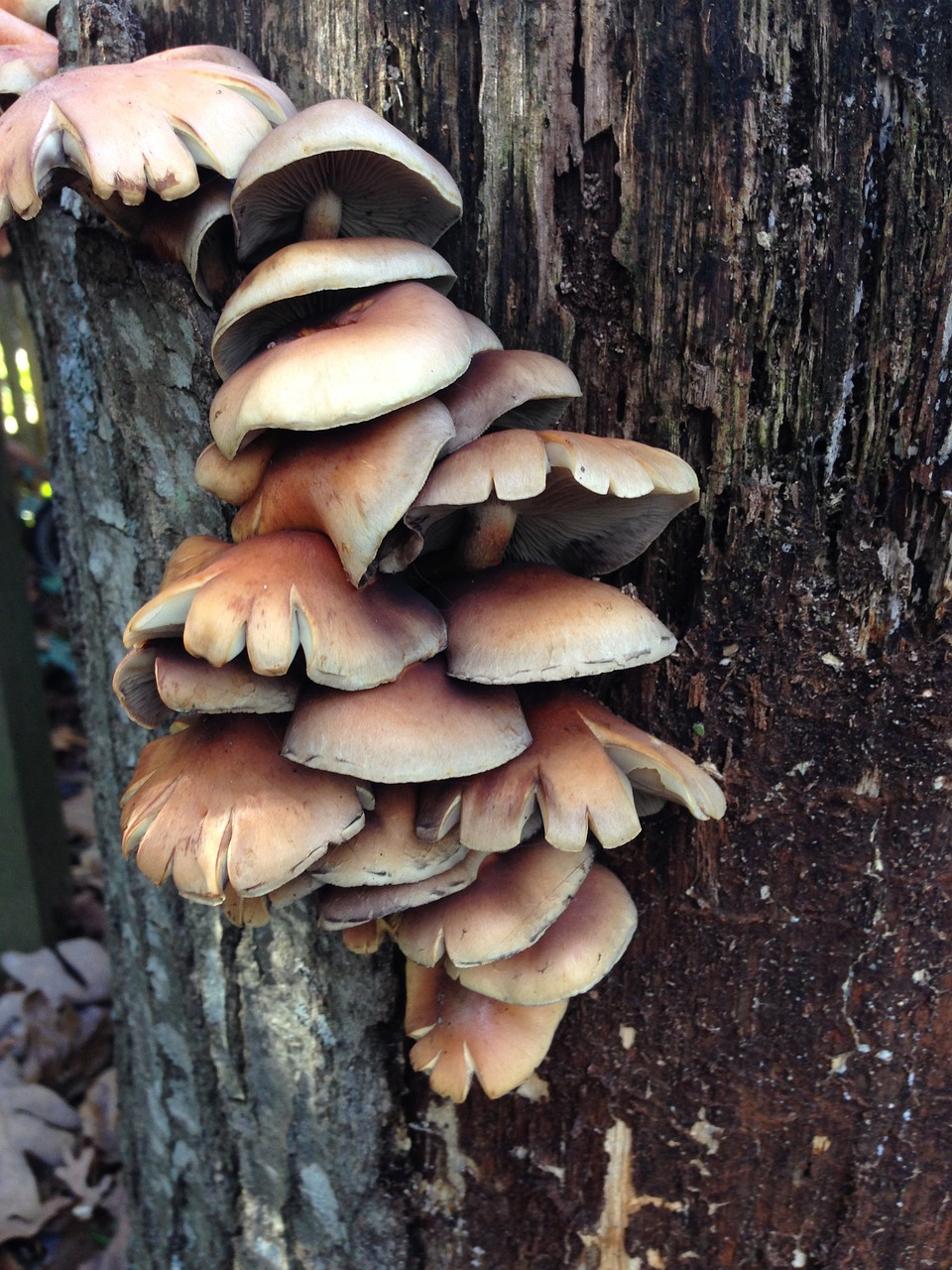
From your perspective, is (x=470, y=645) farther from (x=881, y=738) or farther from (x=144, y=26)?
(x=144, y=26)

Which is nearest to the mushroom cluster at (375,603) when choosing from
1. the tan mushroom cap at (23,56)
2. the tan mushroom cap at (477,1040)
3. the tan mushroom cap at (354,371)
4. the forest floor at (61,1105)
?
the tan mushroom cap at (354,371)

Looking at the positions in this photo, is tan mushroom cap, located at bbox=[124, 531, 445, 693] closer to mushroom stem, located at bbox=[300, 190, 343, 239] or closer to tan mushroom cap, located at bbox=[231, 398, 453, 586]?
tan mushroom cap, located at bbox=[231, 398, 453, 586]

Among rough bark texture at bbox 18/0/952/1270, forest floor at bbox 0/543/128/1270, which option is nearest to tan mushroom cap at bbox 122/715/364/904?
rough bark texture at bbox 18/0/952/1270

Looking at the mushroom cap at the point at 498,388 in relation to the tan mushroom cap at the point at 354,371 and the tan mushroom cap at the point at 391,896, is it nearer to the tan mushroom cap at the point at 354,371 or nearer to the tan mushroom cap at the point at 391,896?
the tan mushroom cap at the point at 354,371

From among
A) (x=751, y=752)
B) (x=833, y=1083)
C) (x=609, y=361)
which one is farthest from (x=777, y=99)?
(x=833, y=1083)

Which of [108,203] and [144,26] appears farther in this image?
[144,26]


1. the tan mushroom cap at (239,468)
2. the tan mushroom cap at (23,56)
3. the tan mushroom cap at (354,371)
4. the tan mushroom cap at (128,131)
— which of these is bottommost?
the tan mushroom cap at (239,468)

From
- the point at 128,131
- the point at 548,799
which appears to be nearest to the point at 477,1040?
the point at 548,799
